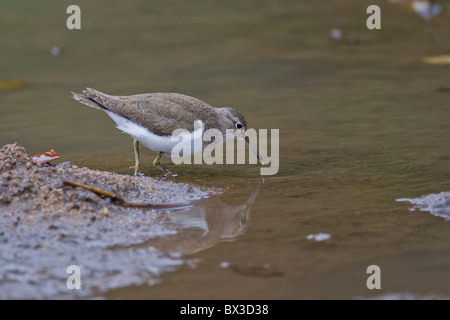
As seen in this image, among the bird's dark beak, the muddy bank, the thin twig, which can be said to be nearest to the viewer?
the muddy bank

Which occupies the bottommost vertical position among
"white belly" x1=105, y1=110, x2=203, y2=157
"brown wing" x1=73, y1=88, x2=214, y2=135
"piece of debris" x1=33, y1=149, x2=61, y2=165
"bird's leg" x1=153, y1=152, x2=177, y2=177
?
"piece of debris" x1=33, y1=149, x2=61, y2=165

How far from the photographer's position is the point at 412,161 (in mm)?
6551

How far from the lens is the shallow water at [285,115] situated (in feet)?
14.1

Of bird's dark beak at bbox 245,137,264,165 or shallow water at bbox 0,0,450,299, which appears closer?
shallow water at bbox 0,0,450,299

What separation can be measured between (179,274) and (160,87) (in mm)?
5753

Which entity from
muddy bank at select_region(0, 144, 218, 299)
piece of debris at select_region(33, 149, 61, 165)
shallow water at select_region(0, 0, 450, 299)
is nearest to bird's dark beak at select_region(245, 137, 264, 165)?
shallow water at select_region(0, 0, 450, 299)

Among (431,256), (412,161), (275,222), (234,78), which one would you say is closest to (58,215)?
(275,222)

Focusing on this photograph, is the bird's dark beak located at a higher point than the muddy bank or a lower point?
higher

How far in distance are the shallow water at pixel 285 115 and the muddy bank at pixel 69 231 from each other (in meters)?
0.26

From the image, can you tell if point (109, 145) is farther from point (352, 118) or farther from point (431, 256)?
point (431, 256)

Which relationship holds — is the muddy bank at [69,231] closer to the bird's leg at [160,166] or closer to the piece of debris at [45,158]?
the piece of debris at [45,158]

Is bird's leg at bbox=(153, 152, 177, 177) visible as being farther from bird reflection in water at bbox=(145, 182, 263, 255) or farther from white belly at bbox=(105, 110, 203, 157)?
bird reflection in water at bbox=(145, 182, 263, 255)

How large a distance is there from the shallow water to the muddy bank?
260mm

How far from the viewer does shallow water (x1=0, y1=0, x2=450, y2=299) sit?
14.1 feet
